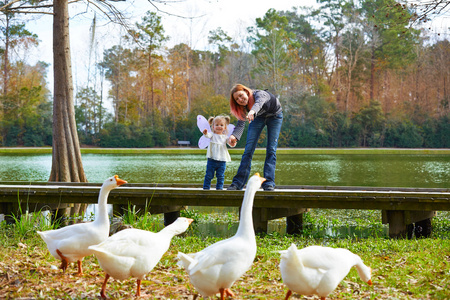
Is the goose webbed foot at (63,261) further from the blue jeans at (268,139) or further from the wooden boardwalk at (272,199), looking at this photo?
the blue jeans at (268,139)

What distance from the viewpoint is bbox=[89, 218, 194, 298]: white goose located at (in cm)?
342

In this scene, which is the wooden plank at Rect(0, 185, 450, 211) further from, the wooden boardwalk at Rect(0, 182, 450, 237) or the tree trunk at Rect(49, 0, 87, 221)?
the tree trunk at Rect(49, 0, 87, 221)

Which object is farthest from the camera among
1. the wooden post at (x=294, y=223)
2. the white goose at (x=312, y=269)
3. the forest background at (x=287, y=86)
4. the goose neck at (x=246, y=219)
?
the forest background at (x=287, y=86)

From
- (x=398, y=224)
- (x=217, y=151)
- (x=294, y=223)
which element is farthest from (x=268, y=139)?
(x=398, y=224)

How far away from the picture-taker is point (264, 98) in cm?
630

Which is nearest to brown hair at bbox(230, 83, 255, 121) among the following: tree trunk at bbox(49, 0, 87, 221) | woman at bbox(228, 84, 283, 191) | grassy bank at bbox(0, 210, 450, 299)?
woman at bbox(228, 84, 283, 191)

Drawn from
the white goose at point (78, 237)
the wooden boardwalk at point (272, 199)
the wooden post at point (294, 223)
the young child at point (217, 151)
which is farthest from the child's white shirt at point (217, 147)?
the white goose at point (78, 237)

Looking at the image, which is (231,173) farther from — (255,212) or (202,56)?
Answer: (202,56)

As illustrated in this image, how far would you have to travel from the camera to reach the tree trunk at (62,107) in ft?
33.2

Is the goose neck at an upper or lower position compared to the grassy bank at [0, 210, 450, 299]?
upper

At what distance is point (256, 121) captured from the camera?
681cm

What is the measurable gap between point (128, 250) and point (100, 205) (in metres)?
0.72

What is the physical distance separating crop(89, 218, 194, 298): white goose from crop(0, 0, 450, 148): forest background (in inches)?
1345

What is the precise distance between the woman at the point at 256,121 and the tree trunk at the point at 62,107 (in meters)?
4.93
